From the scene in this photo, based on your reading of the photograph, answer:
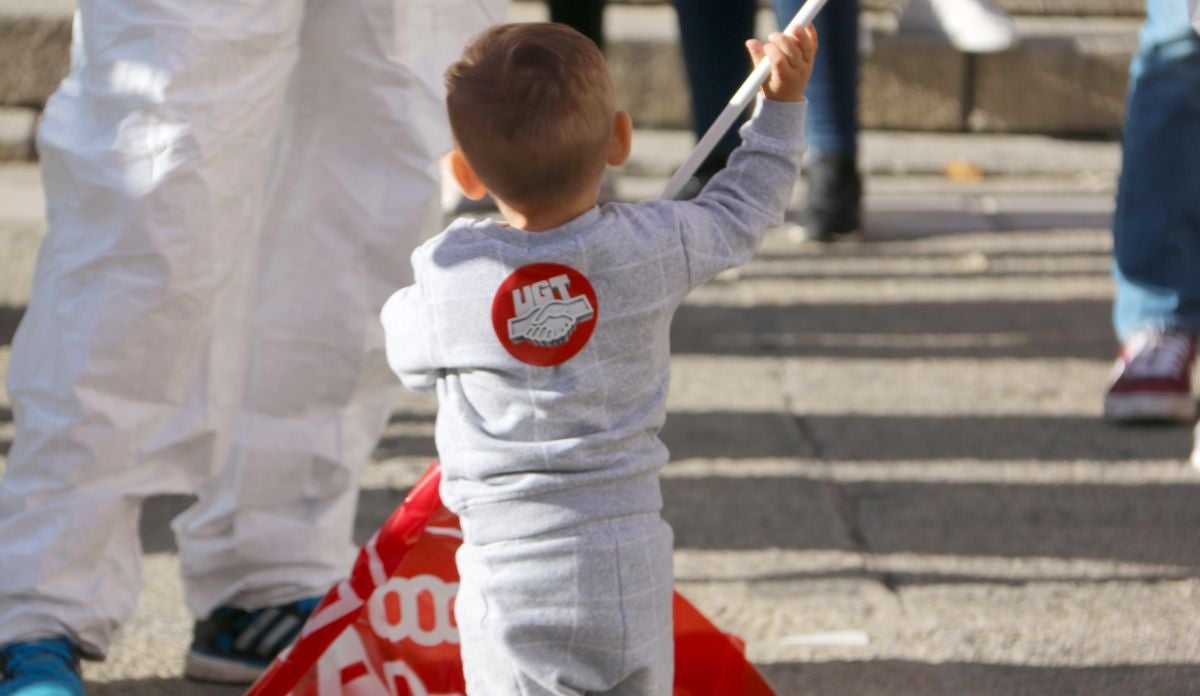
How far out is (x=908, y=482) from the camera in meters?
3.25

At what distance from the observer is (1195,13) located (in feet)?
7.61

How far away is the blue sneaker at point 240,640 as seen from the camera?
242 cm

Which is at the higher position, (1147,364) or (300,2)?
(300,2)

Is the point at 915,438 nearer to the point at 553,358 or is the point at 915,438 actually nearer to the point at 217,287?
the point at 217,287

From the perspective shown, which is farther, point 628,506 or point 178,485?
point 178,485

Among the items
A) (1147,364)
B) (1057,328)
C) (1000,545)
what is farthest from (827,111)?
(1000,545)

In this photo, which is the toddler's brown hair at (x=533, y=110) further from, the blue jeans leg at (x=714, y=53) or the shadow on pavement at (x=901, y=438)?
the blue jeans leg at (x=714, y=53)

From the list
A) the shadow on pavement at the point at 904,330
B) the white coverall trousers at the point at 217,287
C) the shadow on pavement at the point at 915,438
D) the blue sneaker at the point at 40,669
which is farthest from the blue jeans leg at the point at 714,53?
the blue sneaker at the point at 40,669

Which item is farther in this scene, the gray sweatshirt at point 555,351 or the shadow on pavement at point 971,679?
the shadow on pavement at point 971,679

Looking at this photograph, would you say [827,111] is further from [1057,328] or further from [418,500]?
[418,500]

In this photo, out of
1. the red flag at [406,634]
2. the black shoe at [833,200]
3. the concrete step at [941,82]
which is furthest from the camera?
the concrete step at [941,82]

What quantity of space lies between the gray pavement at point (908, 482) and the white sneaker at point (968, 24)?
1.03 meters

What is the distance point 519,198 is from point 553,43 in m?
0.16

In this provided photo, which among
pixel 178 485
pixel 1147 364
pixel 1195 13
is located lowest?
pixel 1147 364
